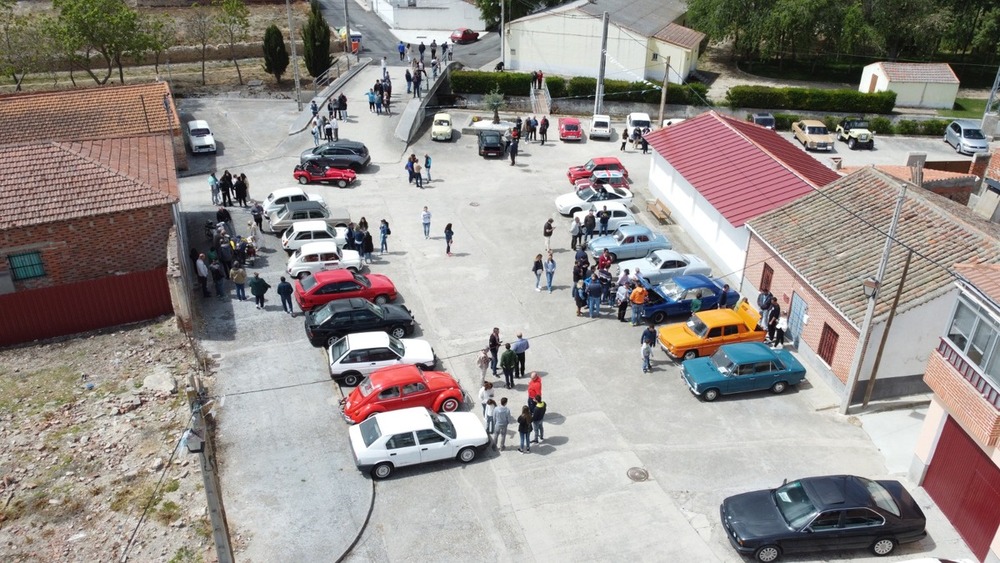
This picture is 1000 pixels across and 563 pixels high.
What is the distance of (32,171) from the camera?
25312 millimetres

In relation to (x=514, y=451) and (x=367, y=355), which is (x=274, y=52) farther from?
(x=514, y=451)

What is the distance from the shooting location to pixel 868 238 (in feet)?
77.7

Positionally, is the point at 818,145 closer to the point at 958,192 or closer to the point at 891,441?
the point at 958,192

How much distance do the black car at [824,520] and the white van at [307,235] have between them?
17.8 meters

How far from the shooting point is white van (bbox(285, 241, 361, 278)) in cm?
2745

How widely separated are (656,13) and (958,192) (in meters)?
32.7

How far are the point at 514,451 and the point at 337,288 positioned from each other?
884 cm

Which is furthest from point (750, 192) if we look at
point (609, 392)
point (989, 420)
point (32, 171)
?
point (32, 171)

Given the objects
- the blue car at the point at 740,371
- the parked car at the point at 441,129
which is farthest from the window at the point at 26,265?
the parked car at the point at 441,129

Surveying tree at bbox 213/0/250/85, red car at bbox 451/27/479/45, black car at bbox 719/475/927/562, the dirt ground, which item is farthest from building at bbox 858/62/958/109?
the dirt ground

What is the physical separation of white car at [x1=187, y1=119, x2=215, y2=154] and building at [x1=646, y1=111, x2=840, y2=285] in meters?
21.8

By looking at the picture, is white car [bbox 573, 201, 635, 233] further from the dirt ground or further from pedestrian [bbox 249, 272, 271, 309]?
the dirt ground

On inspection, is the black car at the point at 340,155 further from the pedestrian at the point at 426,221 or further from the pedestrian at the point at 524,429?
the pedestrian at the point at 524,429

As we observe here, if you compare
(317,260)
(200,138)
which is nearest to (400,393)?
(317,260)
